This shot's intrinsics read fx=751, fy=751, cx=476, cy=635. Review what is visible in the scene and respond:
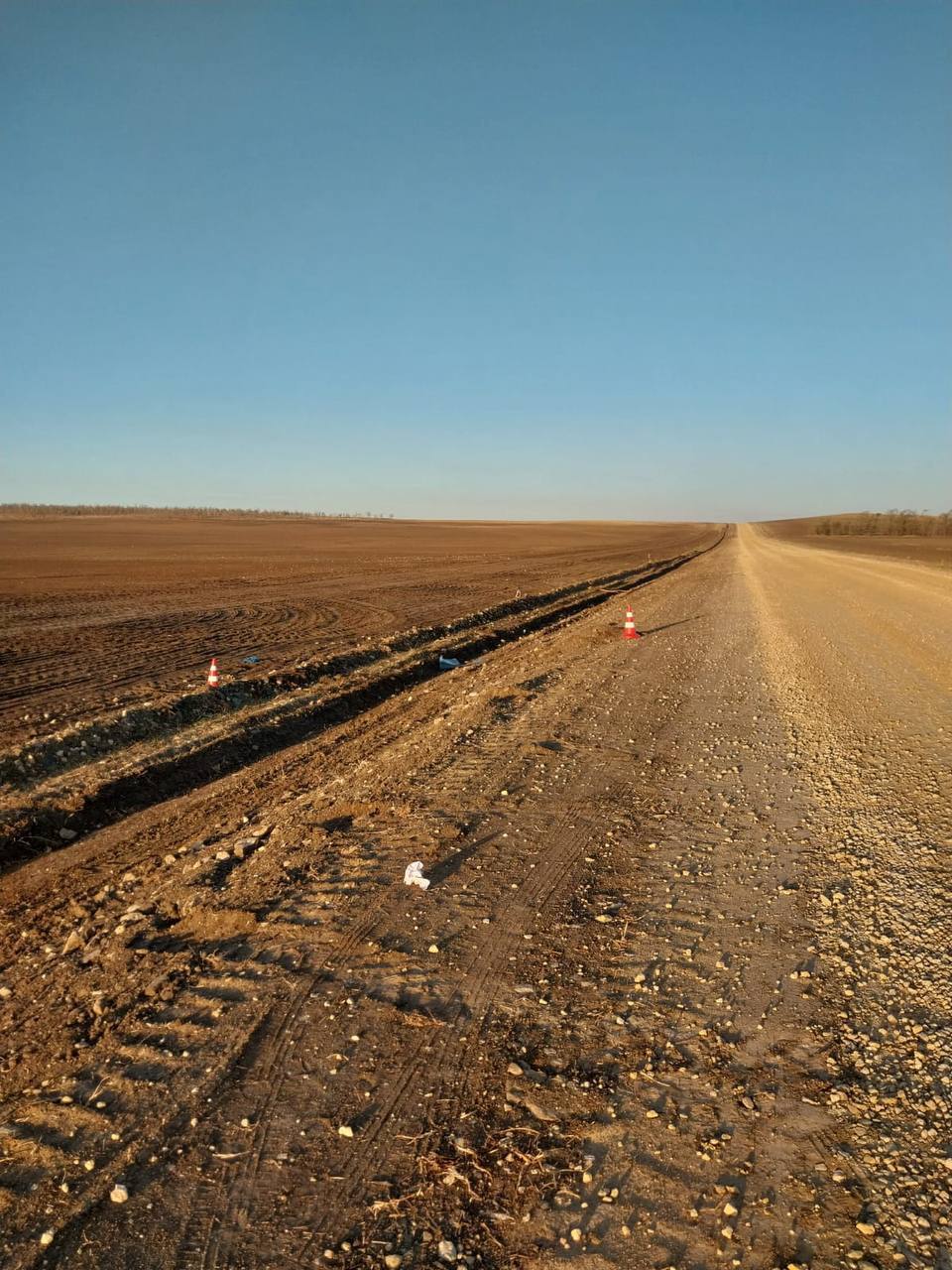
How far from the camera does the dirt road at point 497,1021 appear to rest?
282 cm

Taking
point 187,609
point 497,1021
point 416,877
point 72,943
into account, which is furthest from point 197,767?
point 187,609

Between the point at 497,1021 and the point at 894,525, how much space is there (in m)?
119

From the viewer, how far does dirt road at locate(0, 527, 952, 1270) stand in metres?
2.82

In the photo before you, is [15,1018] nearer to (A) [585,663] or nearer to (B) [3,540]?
(A) [585,663]

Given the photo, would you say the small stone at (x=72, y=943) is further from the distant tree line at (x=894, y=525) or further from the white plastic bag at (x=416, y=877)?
the distant tree line at (x=894, y=525)

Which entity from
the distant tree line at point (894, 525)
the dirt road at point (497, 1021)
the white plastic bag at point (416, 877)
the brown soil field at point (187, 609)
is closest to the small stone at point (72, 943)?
the dirt road at point (497, 1021)

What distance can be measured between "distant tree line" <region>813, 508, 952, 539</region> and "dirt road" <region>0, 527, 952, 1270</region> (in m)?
103

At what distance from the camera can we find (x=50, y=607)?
21.8m

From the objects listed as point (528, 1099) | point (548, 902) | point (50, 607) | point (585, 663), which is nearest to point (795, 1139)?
point (528, 1099)

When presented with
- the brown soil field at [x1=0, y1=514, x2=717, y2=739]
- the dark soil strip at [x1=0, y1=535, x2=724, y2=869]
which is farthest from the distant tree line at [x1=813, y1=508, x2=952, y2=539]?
the dark soil strip at [x1=0, y1=535, x2=724, y2=869]

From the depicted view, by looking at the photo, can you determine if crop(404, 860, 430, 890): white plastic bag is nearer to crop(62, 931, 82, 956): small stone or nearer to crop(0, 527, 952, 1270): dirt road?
crop(0, 527, 952, 1270): dirt road

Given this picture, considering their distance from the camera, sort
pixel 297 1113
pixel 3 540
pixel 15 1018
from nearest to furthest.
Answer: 1. pixel 297 1113
2. pixel 15 1018
3. pixel 3 540

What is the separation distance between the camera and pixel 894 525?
10550 cm

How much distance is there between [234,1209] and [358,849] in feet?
10.3
